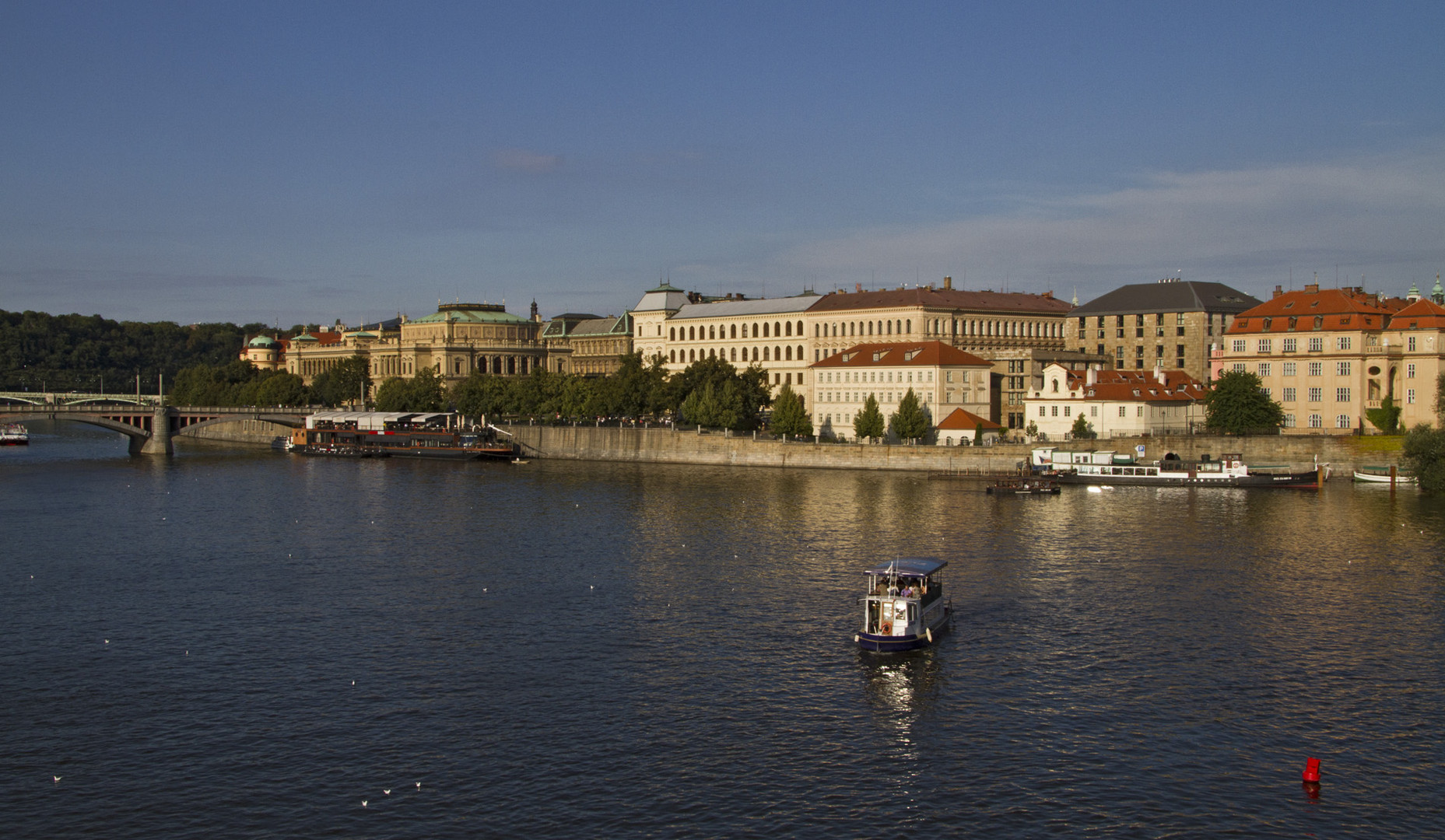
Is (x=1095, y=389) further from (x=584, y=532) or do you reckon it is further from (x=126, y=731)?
(x=126, y=731)

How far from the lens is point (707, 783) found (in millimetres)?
29812

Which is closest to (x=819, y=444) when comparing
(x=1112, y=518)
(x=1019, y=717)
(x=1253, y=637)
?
(x=1112, y=518)

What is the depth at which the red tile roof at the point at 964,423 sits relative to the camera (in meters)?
111

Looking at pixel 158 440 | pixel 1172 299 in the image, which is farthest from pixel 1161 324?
pixel 158 440

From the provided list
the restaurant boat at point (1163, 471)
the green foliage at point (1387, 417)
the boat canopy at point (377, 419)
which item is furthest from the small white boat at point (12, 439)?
the green foliage at point (1387, 417)

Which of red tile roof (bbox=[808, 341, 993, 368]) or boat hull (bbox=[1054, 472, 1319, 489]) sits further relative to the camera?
red tile roof (bbox=[808, 341, 993, 368])

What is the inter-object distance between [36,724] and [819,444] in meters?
80.6

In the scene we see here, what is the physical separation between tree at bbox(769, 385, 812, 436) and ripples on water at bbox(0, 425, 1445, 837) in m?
47.3

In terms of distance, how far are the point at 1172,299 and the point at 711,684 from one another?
107m

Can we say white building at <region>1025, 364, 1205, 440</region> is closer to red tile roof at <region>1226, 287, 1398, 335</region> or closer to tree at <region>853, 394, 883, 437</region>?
red tile roof at <region>1226, 287, 1398, 335</region>

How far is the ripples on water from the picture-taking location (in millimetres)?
28609

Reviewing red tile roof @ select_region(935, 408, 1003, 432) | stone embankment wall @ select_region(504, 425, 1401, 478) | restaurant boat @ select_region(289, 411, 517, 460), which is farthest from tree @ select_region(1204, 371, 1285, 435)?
restaurant boat @ select_region(289, 411, 517, 460)

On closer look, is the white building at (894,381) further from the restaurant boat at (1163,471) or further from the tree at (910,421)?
the restaurant boat at (1163,471)

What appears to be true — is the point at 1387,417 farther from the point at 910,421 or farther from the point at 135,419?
the point at 135,419
